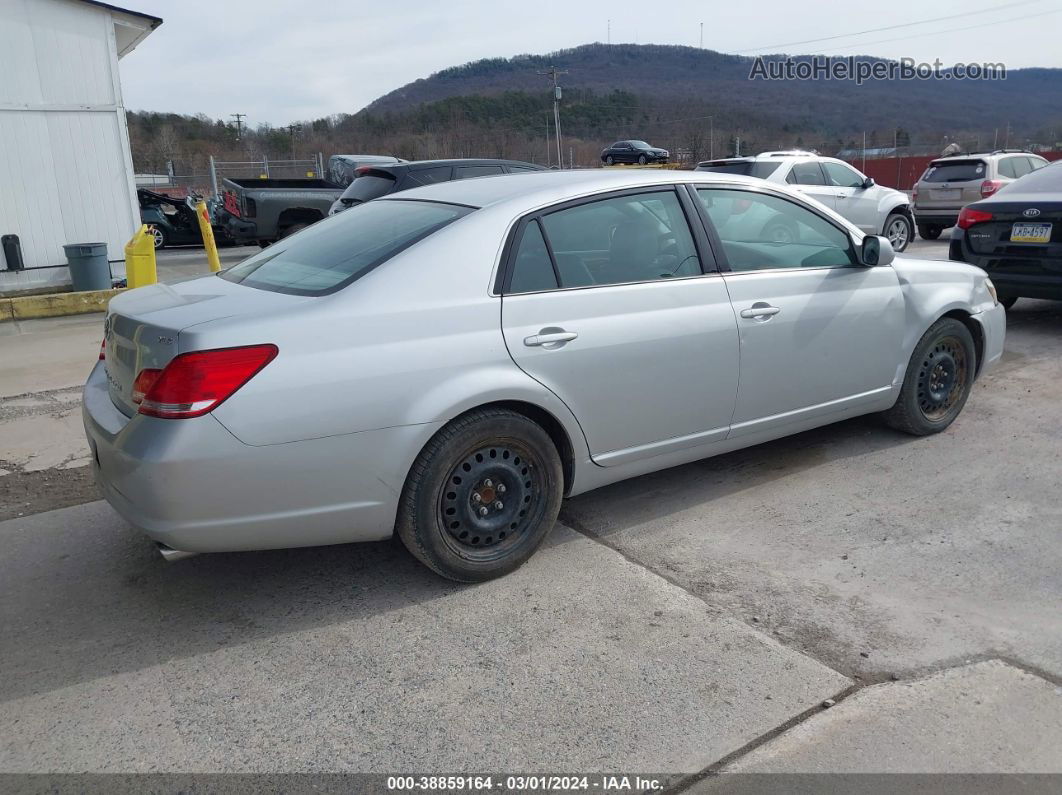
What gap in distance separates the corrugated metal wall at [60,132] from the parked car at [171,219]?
6.41 m

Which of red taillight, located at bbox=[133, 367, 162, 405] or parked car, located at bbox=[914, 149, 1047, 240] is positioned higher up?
parked car, located at bbox=[914, 149, 1047, 240]

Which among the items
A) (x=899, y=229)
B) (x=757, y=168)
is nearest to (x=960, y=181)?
(x=899, y=229)

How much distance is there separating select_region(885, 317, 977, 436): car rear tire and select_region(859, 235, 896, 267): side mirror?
2.05ft

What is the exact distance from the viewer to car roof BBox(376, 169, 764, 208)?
12.3 ft

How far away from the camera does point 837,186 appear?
13.8 meters

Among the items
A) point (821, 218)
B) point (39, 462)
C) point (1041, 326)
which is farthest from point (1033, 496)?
point (39, 462)

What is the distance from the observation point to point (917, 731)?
258 centimetres

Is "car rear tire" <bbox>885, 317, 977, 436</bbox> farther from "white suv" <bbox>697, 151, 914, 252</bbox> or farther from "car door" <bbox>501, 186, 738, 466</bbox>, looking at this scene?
"white suv" <bbox>697, 151, 914, 252</bbox>

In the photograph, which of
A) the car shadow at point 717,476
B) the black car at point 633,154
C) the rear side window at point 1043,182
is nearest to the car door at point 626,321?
the car shadow at point 717,476

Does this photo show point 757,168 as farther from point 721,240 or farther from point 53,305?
point 53,305

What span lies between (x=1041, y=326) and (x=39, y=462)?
336 inches

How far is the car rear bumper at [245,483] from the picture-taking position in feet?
9.50

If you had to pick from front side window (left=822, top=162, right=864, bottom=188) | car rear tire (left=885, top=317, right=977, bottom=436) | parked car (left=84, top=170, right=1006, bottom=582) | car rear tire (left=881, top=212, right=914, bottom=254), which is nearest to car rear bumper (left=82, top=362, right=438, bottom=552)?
parked car (left=84, top=170, right=1006, bottom=582)

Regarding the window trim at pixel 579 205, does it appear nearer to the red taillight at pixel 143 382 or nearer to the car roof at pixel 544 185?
the car roof at pixel 544 185
